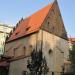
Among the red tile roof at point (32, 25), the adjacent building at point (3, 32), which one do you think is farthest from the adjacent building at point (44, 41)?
the adjacent building at point (3, 32)

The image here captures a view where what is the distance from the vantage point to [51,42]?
42094 millimetres

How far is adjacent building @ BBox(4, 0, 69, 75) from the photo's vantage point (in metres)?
40.8

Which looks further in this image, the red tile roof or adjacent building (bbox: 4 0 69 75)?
the red tile roof

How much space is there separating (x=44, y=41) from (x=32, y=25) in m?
5.35

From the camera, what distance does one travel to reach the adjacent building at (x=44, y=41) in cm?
4084

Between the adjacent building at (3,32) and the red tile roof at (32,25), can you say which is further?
the adjacent building at (3,32)

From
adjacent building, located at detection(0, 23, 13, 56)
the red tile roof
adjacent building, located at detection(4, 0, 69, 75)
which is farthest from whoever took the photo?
adjacent building, located at detection(0, 23, 13, 56)

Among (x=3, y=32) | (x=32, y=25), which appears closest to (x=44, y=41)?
(x=32, y=25)

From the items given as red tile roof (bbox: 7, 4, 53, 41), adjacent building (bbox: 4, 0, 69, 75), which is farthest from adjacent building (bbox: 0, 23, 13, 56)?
adjacent building (bbox: 4, 0, 69, 75)

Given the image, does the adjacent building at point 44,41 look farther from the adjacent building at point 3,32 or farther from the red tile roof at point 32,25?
the adjacent building at point 3,32

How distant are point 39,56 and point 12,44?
60.8 feet

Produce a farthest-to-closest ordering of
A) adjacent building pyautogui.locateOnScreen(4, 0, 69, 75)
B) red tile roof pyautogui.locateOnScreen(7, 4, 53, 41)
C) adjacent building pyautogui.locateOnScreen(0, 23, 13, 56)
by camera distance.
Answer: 1. adjacent building pyautogui.locateOnScreen(0, 23, 13, 56)
2. red tile roof pyautogui.locateOnScreen(7, 4, 53, 41)
3. adjacent building pyautogui.locateOnScreen(4, 0, 69, 75)

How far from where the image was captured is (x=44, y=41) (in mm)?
40688

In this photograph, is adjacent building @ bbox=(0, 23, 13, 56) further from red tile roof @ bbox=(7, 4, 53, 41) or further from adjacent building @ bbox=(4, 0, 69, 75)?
adjacent building @ bbox=(4, 0, 69, 75)
